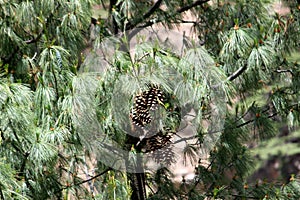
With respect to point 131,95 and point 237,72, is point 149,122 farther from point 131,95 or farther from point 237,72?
point 237,72

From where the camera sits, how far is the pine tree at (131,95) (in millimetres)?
1982

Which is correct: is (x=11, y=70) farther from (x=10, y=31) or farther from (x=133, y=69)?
(x=133, y=69)

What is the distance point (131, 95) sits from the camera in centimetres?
189

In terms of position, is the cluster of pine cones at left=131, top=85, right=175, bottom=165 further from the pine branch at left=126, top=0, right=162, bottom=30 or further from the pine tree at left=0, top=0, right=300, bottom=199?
the pine branch at left=126, top=0, right=162, bottom=30

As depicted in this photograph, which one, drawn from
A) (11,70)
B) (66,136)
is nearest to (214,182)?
(66,136)

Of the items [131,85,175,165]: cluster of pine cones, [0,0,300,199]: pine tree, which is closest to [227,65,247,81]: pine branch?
[0,0,300,199]: pine tree

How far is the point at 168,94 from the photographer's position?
205cm

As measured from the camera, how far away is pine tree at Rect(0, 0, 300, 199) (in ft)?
6.50

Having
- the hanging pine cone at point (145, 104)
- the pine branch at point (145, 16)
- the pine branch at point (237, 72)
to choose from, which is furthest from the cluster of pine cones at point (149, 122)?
the pine branch at point (145, 16)

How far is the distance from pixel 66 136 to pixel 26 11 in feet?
1.99

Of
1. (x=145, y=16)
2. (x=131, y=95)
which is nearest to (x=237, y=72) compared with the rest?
(x=145, y=16)

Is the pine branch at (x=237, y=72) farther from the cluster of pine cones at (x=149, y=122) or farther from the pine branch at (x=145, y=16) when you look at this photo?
the pine branch at (x=145, y=16)

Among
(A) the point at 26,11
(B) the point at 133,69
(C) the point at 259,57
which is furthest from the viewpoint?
(A) the point at 26,11

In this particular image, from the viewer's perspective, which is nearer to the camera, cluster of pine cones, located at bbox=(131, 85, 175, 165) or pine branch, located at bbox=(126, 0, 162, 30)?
cluster of pine cones, located at bbox=(131, 85, 175, 165)
